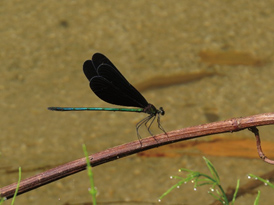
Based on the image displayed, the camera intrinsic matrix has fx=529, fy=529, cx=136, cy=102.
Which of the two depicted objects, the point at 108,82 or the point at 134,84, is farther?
the point at 134,84

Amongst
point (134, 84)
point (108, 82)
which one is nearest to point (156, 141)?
point (108, 82)

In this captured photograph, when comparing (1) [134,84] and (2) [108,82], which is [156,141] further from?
(1) [134,84]

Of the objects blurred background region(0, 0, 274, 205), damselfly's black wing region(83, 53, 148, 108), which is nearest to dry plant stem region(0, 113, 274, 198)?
damselfly's black wing region(83, 53, 148, 108)

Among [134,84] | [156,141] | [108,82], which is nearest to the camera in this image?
[156,141]

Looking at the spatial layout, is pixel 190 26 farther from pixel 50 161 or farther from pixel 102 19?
pixel 50 161

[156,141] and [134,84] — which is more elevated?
[134,84]

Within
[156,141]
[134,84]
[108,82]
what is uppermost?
[134,84]

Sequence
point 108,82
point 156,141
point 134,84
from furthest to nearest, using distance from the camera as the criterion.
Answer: point 134,84 < point 108,82 < point 156,141

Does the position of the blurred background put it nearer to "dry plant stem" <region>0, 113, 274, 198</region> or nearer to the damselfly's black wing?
the damselfly's black wing
